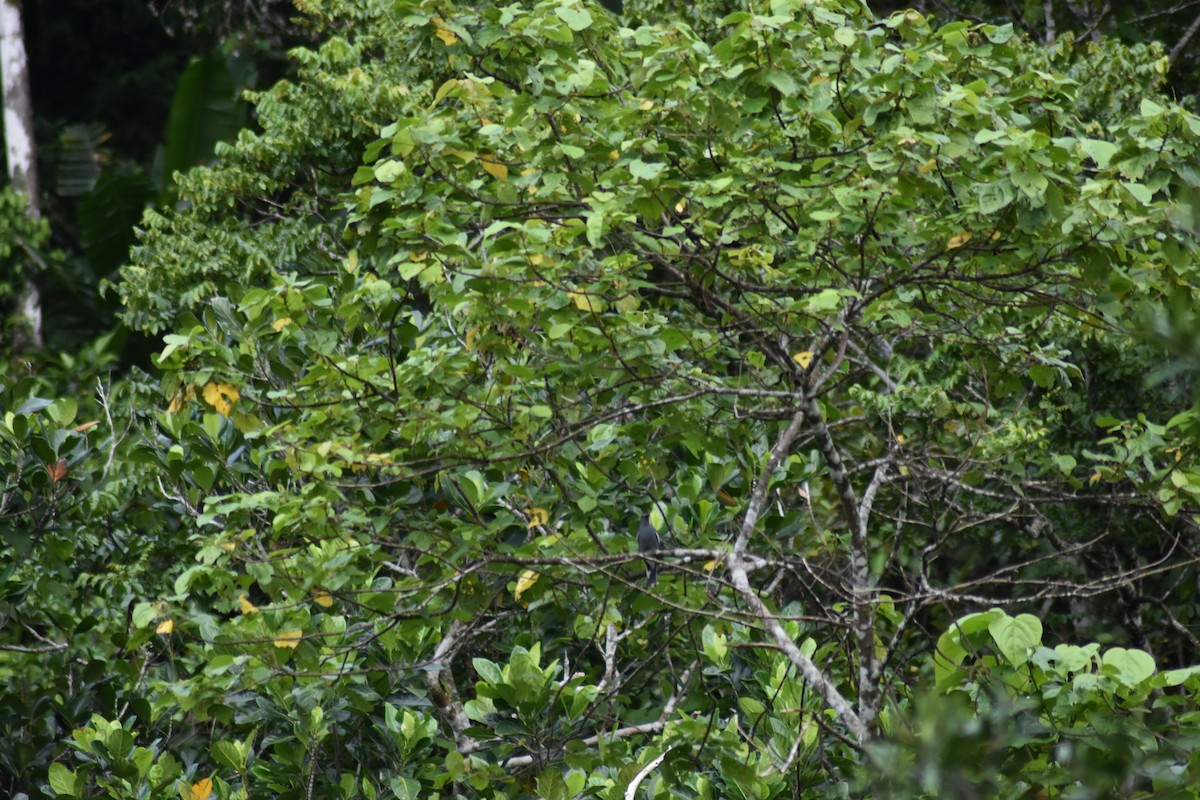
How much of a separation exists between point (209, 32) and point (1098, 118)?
1085cm

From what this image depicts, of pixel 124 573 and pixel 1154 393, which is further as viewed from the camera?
pixel 1154 393

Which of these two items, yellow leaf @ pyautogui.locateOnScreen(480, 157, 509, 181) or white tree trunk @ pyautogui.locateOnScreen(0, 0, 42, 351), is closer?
yellow leaf @ pyautogui.locateOnScreen(480, 157, 509, 181)

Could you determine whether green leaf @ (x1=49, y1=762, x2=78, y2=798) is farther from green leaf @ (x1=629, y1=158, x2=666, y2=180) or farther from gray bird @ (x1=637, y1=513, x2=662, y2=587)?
green leaf @ (x1=629, y1=158, x2=666, y2=180)

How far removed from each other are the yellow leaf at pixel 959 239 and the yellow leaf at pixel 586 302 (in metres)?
0.90

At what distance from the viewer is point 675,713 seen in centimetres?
410

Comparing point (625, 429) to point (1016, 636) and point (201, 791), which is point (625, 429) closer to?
point (1016, 636)

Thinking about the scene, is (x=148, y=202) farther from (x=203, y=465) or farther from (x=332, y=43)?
(x=203, y=465)

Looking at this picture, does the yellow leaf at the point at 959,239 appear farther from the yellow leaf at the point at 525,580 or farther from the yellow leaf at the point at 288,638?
the yellow leaf at the point at 288,638

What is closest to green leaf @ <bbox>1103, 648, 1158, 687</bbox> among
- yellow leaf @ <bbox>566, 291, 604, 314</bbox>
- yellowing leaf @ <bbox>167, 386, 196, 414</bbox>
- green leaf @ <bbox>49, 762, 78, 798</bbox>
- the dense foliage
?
the dense foliage

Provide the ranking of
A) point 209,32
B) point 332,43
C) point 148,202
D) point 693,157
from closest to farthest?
point 693,157
point 332,43
point 148,202
point 209,32

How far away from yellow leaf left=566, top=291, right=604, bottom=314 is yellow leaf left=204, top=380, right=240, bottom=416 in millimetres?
954

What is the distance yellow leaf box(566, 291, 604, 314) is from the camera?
10.3ft

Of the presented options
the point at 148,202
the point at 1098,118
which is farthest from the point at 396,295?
the point at 148,202

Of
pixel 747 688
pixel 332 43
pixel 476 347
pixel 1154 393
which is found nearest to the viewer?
pixel 476 347
